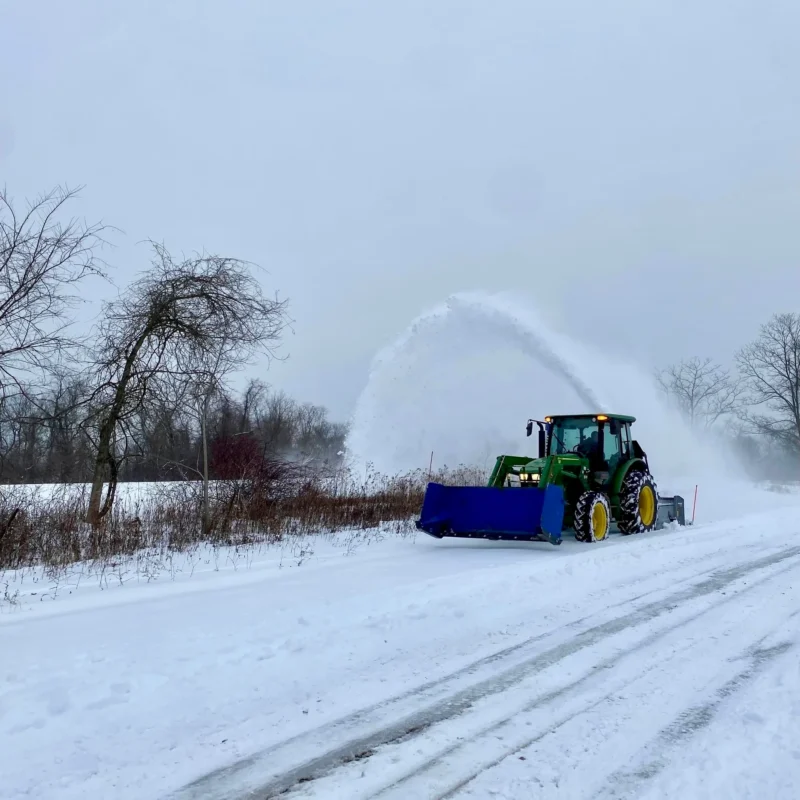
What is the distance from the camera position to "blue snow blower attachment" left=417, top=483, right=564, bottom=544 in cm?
1095

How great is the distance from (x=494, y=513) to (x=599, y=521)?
2.11m

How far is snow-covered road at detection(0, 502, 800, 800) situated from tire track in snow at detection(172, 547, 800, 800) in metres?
0.01

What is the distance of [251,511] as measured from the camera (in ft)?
44.1

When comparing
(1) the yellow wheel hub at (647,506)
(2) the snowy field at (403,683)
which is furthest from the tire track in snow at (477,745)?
(1) the yellow wheel hub at (647,506)

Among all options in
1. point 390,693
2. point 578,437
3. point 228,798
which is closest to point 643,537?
point 578,437

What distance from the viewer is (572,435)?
45.0ft

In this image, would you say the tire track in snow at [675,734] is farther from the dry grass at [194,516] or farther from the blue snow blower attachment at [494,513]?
the dry grass at [194,516]

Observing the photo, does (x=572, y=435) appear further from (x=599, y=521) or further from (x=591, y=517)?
(x=591, y=517)

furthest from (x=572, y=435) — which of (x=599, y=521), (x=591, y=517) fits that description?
(x=591, y=517)

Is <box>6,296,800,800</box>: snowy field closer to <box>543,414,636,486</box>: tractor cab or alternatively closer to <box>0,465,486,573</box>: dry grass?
<box>0,465,486,573</box>: dry grass

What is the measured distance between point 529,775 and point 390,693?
141 cm

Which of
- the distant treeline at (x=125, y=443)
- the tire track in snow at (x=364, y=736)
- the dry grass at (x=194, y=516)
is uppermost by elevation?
the distant treeline at (x=125, y=443)

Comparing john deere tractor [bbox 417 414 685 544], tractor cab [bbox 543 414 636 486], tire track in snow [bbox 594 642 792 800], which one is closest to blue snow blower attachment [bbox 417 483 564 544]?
john deere tractor [bbox 417 414 685 544]

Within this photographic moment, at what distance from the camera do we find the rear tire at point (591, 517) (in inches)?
466
